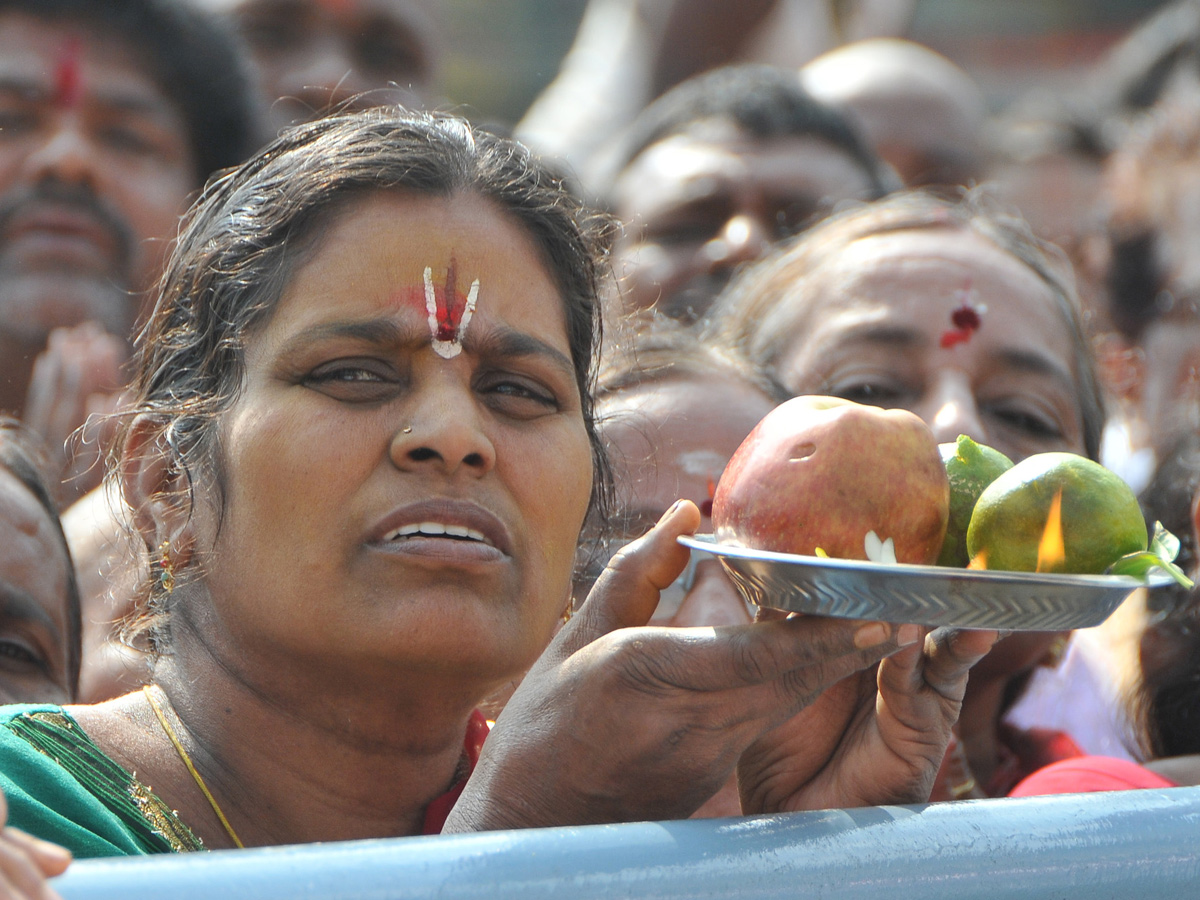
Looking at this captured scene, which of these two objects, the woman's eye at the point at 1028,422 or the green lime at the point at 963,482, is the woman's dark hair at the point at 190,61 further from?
the green lime at the point at 963,482

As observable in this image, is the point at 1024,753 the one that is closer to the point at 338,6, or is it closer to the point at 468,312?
the point at 468,312

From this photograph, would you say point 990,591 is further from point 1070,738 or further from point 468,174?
point 1070,738

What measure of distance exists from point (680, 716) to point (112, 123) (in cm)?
302

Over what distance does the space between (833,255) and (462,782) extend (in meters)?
1.67

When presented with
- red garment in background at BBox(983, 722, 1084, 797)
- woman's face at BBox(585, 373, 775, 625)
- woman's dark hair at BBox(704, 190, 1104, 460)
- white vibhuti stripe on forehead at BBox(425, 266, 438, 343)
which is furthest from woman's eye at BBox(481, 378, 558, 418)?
red garment in background at BBox(983, 722, 1084, 797)

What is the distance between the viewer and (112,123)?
379cm

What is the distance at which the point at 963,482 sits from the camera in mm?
1608

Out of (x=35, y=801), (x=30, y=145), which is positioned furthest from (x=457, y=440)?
(x=30, y=145)

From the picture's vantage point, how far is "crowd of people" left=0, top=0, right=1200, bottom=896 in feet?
5.21

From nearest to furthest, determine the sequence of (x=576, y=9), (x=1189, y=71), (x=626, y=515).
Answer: (x=626, y=515), (x=1189, y=71), (x=576, y=9)

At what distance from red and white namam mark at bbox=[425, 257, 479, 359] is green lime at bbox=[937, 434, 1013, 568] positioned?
2.30ft

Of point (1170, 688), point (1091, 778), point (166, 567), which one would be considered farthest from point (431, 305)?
point (1170, 688)

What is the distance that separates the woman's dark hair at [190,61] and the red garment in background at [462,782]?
2436 millimetres

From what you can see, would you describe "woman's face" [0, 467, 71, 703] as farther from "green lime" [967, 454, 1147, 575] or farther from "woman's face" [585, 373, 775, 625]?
"green lime" [967, 454, 1147, 575]
